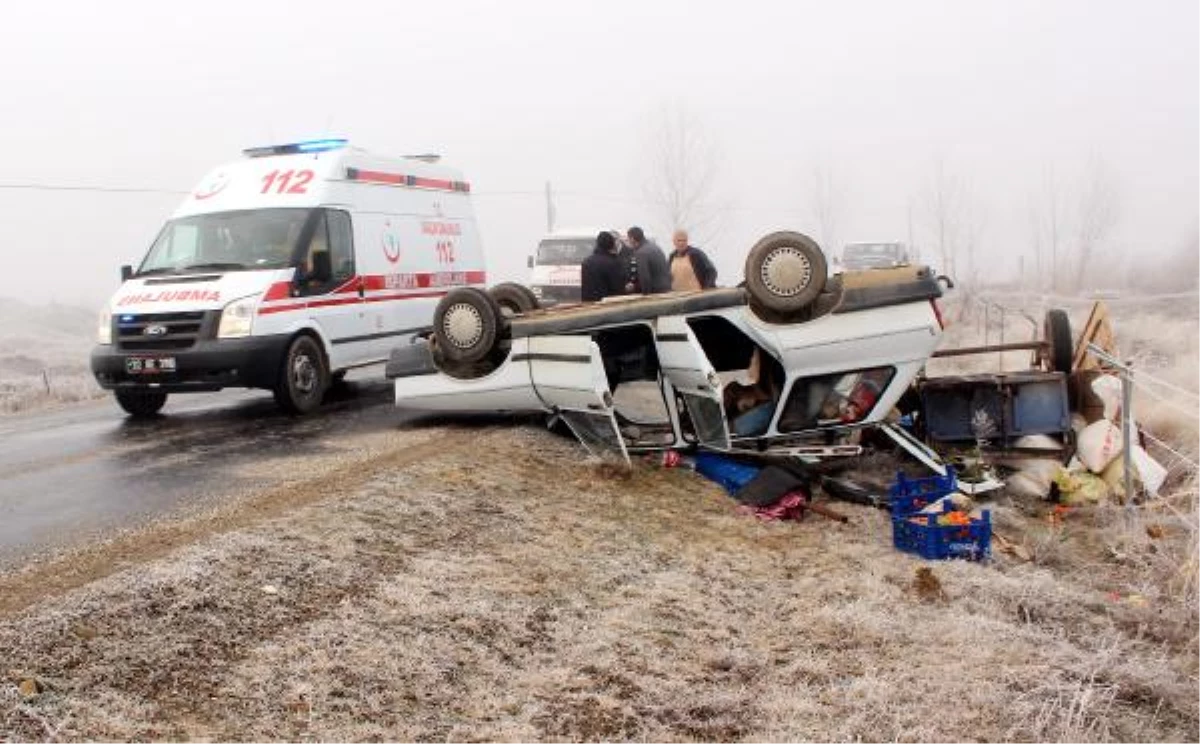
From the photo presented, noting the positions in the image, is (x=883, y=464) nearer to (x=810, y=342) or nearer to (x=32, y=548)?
(x=810, y=342)

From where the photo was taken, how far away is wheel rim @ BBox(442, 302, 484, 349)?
8227mm

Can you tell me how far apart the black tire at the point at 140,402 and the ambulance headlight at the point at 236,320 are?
1556 millimetres

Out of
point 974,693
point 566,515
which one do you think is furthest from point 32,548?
point 974,693

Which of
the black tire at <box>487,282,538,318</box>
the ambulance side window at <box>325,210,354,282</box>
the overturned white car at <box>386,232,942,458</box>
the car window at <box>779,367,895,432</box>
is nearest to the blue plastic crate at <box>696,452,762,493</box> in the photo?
the overturned white car at <box>386,232,942,458</box>

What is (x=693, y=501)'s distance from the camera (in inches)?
280

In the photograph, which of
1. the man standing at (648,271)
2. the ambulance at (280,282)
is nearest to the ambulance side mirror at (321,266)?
the ambulance at (280,282)

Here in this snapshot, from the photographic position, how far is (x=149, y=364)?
930 centimetres

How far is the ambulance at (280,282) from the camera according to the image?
9.27 metres

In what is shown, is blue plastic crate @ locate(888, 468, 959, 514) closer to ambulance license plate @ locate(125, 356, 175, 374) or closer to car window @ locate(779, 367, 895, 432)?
car window @ locate(779, 367, 895, 432)

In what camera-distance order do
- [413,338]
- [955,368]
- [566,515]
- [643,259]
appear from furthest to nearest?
[955,368] → [413,338] → [643,259] → [566,515]

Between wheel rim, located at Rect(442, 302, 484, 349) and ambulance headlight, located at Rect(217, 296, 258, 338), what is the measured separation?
212 cm

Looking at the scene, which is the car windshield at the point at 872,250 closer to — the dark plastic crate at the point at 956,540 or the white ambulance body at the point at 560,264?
the white ambulance body at the point at 560,264

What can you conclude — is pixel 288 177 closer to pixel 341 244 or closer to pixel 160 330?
pixel 341 244

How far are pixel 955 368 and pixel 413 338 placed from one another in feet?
28.6
